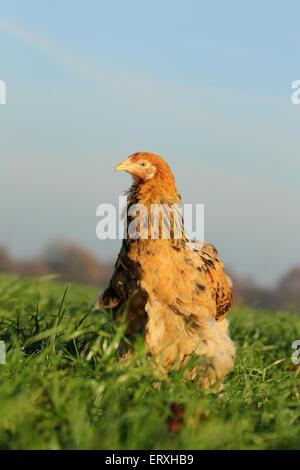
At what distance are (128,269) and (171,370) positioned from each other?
0.86m

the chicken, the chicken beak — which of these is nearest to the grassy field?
the chicken

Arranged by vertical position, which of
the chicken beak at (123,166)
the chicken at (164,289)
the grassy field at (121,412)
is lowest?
the grassy field at (121,412)

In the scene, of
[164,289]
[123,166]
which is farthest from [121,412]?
[123,166]

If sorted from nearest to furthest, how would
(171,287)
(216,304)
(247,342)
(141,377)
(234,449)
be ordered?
(234,449)
(141,377)
(171,287)
(216,304)
(247,342)

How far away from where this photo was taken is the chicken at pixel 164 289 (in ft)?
17.4

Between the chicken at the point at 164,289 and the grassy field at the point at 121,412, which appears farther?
the chicken at the point at 164,289

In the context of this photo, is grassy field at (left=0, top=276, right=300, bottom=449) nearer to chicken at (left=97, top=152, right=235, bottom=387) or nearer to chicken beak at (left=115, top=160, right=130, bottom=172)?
chicken at (left=97, top=152, right=235, bottom=387)

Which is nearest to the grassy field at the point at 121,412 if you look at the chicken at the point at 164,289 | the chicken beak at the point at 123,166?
the chicken at the point at 164,289

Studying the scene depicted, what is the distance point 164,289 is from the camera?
Answer: 5.33 metres

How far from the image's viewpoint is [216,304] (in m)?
5.99

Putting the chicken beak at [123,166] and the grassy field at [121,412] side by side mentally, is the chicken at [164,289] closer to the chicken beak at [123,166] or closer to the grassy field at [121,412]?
the chicken beak at [123,166]

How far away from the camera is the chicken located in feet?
17.4

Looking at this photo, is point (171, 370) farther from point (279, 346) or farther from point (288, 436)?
point (279, 346)
